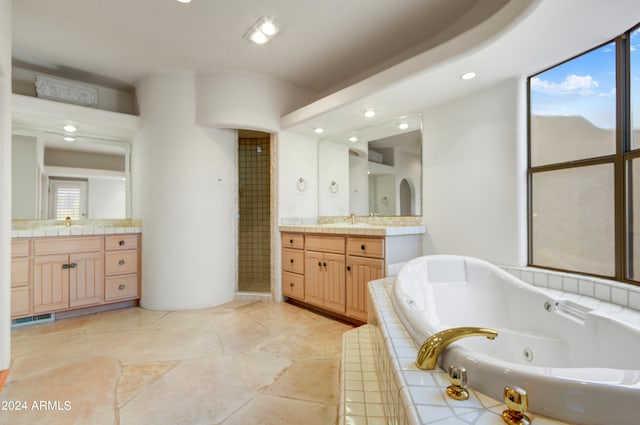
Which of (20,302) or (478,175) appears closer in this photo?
(478,175)

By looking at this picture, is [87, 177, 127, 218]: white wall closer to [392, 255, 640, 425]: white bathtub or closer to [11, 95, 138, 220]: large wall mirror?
[11, 95, 138, 220]: large wall mirror

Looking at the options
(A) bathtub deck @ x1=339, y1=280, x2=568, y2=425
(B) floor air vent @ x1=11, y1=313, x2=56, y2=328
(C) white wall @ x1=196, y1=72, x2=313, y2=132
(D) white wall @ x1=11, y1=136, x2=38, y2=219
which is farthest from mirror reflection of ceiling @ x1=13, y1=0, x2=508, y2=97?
(B) floor air vent @ x1=11, y1=313, x2=56, y2=328

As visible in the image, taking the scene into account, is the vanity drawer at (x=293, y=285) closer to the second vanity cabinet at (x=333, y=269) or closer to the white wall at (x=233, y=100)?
the second vanity cabinet at (x=333, y=269)

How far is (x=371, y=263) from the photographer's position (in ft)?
8.25

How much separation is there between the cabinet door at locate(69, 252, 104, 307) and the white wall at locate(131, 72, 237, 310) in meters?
0.41

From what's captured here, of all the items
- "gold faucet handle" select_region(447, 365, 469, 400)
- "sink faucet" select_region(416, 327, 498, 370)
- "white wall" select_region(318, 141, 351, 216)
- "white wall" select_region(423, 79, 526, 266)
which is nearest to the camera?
"gold faucet handle" select_region(447, 365, 469, 400)

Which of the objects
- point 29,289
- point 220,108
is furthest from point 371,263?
point 29,289

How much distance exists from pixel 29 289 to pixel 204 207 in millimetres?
1739

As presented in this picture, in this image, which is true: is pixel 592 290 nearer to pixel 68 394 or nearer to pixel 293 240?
pixel 293 240

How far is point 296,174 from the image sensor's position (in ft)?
11.9

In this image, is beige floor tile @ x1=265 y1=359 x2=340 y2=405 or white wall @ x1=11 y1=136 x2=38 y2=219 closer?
beige floor tile @ x1=265 y1=359 x2=340 y2=405

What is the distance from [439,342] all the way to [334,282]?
201 cm

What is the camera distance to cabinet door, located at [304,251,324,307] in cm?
299

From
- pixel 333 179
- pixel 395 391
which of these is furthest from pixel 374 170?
pixel 395 391
